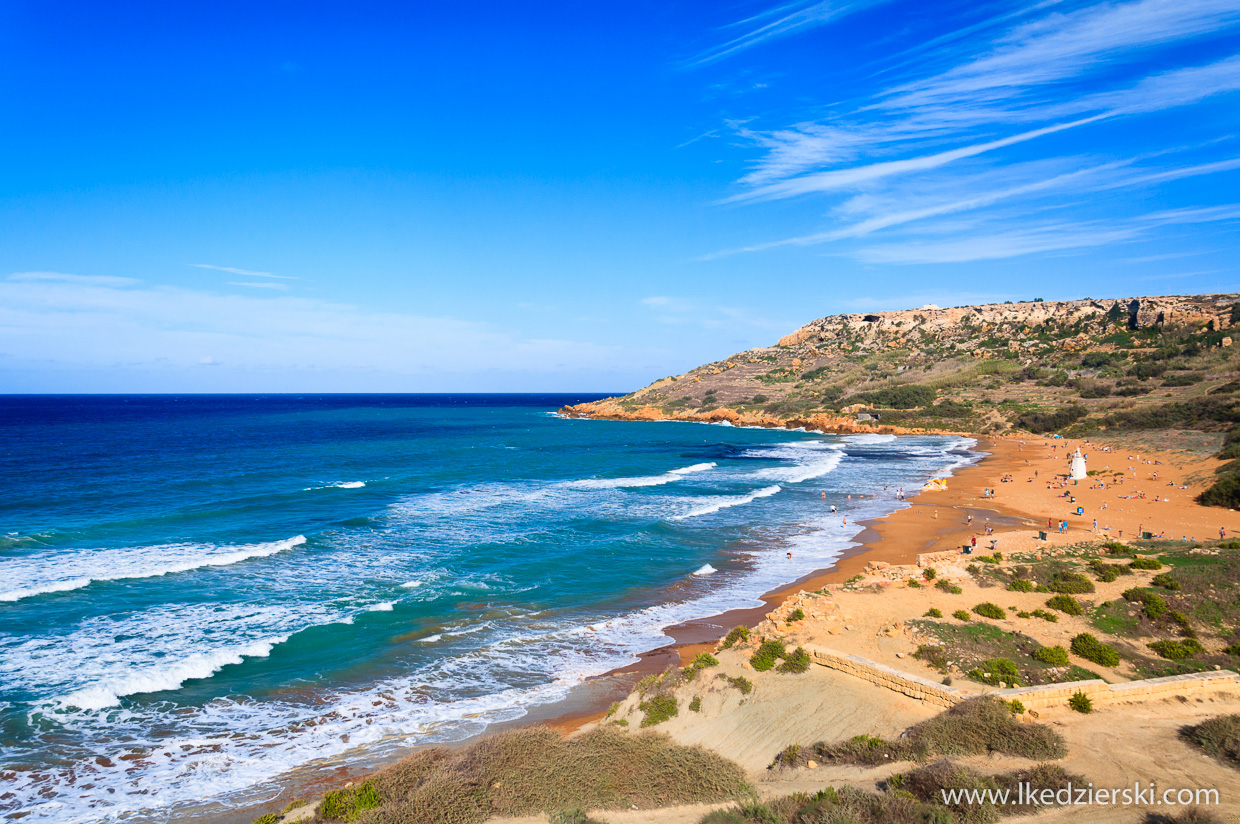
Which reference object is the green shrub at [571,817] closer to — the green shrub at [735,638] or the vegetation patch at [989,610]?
the green shrub at [735,638]

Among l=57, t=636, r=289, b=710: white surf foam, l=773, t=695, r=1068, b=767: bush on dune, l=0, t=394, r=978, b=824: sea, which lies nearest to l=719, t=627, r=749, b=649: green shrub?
l=0, t=394, r=978, b=824: sea

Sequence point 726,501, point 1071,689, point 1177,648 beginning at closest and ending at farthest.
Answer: point 1071,689 < point 1177,648 < point 726,501

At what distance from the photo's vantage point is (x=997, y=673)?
1302 centimetres

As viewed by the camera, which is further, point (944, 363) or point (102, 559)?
point (944, 363)

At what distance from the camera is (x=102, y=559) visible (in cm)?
2650

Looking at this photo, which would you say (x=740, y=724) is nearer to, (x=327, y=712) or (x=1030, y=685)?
(x=1030, y=685)

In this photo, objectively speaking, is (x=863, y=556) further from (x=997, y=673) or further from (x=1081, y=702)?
(x=1081, y=702)

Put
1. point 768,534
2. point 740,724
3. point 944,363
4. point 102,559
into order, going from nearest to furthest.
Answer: point 740,724
point 102,559
point 768,534
point 944,363

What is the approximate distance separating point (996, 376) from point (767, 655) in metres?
98.4

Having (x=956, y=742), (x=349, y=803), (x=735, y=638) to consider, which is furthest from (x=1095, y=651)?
(x=349, y=803)

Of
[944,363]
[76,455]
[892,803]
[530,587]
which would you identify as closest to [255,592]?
[530,587]

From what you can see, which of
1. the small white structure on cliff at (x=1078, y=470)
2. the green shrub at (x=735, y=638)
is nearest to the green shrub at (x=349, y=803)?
the green shrub at (x=735, y=638)

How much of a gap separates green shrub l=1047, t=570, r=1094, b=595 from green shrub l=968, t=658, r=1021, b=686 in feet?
20.4

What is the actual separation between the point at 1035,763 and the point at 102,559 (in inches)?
1319
